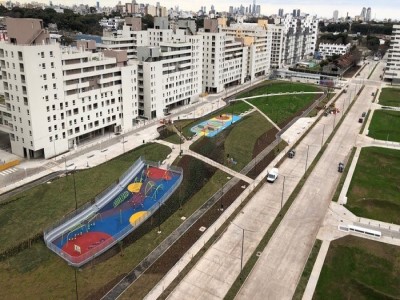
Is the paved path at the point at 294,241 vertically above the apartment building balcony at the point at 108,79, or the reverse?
the apartment building balcony at the point at 108,79

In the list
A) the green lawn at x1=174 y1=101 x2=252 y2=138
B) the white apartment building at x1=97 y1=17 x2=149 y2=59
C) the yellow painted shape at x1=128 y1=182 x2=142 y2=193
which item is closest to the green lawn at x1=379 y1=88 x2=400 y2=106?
the green lawn at x1=174 y1=101 x2=252 y2=138

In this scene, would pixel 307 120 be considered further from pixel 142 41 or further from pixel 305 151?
pixel 142 41

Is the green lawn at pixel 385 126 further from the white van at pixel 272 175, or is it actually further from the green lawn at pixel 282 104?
the white van at pixel 272 175

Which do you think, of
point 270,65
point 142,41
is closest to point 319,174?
point 142,41

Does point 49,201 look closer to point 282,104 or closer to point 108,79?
point 108,79

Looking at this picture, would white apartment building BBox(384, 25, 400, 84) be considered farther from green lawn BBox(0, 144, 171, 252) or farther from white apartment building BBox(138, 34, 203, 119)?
green lawn BBox(0, 144, 171, 252)

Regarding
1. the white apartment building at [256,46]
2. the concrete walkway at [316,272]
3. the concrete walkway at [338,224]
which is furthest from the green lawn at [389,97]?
the concrete walkway at [316,272]
